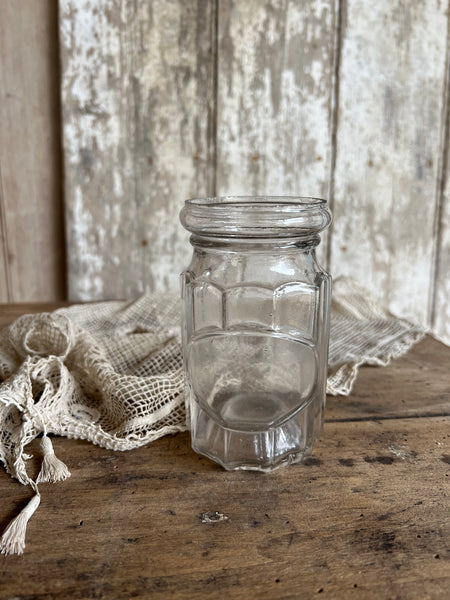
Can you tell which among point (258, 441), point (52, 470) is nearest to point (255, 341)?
point (258, 441)

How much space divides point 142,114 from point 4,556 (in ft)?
2.72

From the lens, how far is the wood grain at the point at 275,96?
1.01m

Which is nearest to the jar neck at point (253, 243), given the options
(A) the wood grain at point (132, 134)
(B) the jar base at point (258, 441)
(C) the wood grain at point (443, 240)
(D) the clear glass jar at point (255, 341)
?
(D) the clear glass jar at point (255, 341)

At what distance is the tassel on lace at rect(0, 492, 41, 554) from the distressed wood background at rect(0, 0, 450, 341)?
733mm

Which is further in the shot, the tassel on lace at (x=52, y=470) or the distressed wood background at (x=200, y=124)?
the distressed wood background at (x=200, y=124)

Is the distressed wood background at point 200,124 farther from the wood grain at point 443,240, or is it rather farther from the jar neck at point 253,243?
the jar neck at point 253,243

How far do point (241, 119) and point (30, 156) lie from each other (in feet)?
1.25

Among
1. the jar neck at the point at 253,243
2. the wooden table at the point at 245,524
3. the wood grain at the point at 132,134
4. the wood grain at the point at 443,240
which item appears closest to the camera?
the wooden table at the point at 245,524

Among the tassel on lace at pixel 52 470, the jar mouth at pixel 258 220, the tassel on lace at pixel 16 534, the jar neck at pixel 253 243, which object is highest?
the jar mouth at pixel 258 220

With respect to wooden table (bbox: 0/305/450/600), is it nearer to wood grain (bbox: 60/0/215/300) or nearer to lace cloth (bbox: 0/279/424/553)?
lace cloth (bbox: 0/279/424/553)

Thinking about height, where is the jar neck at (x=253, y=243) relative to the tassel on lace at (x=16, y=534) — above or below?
above

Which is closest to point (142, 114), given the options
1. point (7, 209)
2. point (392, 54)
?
point (7, 209)

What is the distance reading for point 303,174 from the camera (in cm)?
108

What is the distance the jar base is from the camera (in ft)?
1.50
